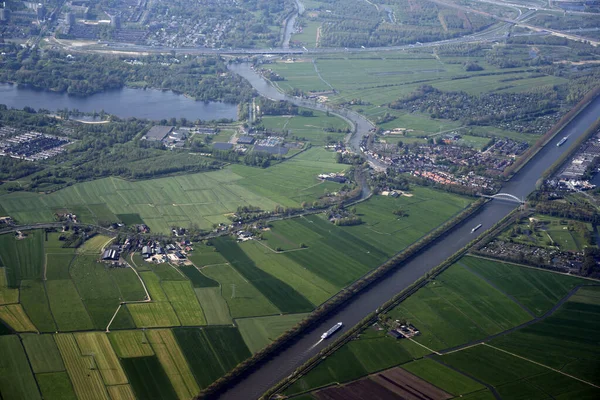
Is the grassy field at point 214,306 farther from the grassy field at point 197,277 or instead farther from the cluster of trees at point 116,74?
the cluster of trees at point 116,74

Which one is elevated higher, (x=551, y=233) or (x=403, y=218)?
(x=551, y=233)

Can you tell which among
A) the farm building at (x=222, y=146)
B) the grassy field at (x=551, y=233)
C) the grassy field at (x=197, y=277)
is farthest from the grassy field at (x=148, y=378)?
the farm building at (x=222, y=146)

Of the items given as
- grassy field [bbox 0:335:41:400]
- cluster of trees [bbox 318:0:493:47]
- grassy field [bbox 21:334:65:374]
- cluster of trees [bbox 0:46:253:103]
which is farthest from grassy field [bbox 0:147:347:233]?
cluster of trees [bbox 318:0:493:47]

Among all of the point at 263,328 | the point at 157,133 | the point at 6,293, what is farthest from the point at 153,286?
the point at 157,133

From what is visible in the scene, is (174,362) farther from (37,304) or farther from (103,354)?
(37,304)

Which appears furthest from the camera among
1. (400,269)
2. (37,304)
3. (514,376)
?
(400,269)

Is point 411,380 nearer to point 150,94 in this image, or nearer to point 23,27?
point 150,94
